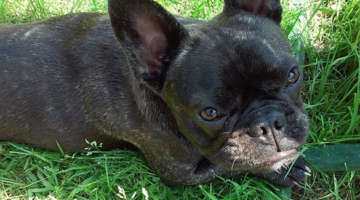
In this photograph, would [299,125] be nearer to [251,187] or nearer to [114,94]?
[251,187]

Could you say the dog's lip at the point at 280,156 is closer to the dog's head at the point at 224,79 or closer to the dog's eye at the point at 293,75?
the dog's head at the point at 224,79

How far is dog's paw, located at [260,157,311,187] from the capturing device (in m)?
3.47

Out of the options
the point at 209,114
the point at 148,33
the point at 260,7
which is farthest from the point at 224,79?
the point at 260,7

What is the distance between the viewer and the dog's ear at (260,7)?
2951 millimetres

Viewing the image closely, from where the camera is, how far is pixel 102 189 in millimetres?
3637

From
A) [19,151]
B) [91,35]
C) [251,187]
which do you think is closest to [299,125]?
[251,187]

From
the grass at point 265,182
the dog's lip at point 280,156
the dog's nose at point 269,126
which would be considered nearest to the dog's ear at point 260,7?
the dog's nose at point 269,126

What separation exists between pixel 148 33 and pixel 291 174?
1710mm

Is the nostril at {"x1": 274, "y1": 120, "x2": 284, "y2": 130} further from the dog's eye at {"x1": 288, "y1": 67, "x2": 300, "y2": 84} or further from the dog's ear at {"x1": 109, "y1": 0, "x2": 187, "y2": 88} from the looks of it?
the dog's ear at {"x1": 109, "y1": 0, "x2": 187, "y2": 88}

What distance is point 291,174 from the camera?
138 inches

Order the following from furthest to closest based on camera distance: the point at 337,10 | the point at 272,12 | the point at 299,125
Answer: the point at 337,10
the point at 272,12
the point at 299,125

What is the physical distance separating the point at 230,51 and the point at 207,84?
0.25 meters

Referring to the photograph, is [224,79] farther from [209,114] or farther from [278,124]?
[278,124]

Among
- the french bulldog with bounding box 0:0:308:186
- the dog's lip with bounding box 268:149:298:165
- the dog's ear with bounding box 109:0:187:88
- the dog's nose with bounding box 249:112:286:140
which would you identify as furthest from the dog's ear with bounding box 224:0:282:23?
the dog's lip with bounding box 268:149:298:165
